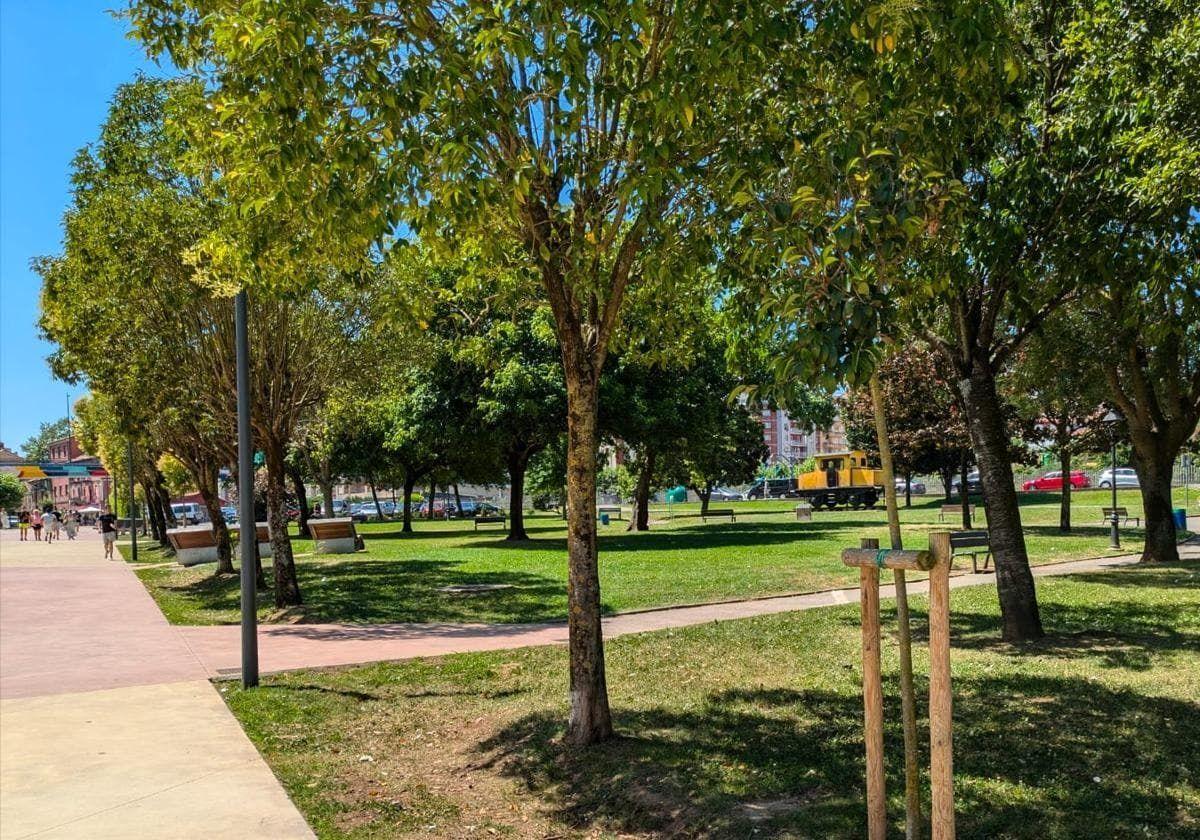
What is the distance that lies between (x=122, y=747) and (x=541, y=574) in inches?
509

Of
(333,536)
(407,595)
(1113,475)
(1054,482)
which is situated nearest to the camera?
(407,595)

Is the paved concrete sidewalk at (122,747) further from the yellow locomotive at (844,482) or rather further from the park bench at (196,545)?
the yellow locomotive at (844,482)

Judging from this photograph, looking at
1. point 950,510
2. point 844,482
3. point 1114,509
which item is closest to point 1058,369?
point 1114,509

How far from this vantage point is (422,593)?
1775cm

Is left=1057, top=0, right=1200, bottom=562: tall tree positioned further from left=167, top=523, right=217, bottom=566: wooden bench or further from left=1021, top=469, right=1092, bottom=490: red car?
left=1021, top=469, right=1092, bottom=490: red car

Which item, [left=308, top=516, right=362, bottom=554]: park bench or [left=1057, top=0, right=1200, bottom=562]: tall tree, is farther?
[left=308, top=516, right=362, bottom=554]: park bench

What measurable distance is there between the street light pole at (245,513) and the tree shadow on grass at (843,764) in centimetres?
327

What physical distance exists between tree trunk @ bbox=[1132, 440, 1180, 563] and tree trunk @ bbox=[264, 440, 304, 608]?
1496cm

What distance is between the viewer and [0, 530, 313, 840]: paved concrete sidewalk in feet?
18.8

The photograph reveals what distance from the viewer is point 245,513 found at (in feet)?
31.7

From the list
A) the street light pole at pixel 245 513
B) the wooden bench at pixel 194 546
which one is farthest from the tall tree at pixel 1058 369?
the wooden bench at pixel 194 546

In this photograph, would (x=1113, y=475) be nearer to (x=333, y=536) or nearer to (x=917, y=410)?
(x=917, y=410)

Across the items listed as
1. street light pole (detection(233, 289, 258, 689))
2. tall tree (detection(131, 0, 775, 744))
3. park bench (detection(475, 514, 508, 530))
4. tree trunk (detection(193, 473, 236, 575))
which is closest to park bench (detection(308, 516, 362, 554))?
tree trunk (detection(193, 473, 236, 575))

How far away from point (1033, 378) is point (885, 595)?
6143 millimetres
